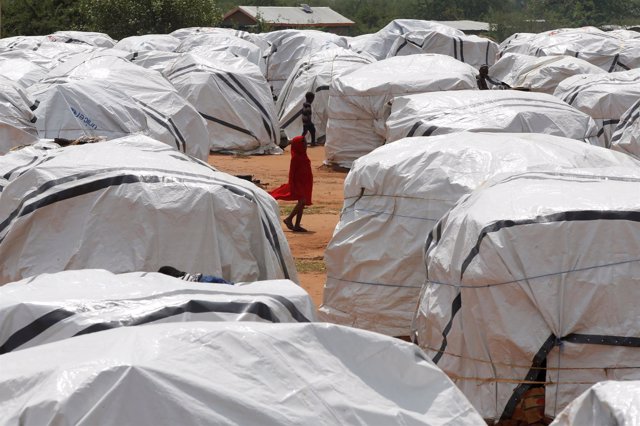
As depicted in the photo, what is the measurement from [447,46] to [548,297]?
70.3ft

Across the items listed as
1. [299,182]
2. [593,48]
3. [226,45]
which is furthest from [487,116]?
[226,45]

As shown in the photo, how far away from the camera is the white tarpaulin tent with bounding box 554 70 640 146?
15812mm

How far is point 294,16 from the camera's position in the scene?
52.1m

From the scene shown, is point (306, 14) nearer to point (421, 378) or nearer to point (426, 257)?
point (426, 257)

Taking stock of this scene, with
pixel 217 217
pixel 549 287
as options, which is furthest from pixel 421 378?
pixel 217 217

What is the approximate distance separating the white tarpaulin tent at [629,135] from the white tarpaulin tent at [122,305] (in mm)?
7817

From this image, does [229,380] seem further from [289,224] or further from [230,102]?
[230,102]

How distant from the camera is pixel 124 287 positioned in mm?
5102

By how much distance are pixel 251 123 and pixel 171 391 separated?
17.9 metres

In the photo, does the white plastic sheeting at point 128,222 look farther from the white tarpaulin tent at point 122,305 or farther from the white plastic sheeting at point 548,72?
the white plastic sheeting at point 548,72

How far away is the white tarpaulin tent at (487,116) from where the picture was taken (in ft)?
39.3

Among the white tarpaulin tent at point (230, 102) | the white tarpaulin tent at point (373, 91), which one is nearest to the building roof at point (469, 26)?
the white tarpaulin tent at point (230, 102)

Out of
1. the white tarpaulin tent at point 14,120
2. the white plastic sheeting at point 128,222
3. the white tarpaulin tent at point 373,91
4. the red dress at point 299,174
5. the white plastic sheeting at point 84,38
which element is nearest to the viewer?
the white plastic sheeting at point 128,222

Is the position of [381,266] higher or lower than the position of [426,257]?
lower
